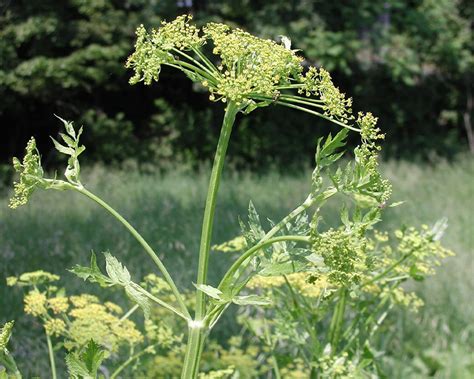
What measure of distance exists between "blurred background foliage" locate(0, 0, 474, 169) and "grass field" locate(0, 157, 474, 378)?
3.58 feet

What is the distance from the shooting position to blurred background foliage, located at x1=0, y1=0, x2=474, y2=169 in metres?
7.07

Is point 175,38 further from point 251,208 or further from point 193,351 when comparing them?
point 193,351

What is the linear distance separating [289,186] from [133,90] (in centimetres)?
248

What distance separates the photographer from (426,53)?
377 inches

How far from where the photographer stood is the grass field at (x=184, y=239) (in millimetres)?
3199

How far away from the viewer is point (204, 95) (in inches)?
337

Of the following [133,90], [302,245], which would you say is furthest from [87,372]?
[133,90]

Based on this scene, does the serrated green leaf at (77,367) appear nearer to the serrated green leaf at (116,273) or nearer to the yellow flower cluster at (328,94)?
the serrated green leaf at (116,273)

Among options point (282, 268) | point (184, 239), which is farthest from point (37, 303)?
point (184, 239)

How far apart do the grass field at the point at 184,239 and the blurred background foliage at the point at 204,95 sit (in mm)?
1092

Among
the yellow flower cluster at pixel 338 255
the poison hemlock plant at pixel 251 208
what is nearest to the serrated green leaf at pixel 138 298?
the poison hemlock plant at pixel 251 208

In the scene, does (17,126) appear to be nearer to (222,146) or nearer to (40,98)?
(40,98)

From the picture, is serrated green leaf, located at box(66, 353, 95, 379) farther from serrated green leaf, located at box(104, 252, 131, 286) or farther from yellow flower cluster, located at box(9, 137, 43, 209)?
yellow flower cluster, located at box(9, 137, 43, 209)

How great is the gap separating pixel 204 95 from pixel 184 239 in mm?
4858
